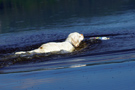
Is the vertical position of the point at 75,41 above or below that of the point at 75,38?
below

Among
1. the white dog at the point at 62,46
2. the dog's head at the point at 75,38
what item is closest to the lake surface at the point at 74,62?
the white dog at the point at 62,46

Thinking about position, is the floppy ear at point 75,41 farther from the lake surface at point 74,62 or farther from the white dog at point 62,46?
the lake surface at point 74,62

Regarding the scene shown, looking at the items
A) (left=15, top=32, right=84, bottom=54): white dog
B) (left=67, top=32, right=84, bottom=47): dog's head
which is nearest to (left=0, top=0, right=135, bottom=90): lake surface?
(left=15, top=32, right=84, bottom=54): white dog

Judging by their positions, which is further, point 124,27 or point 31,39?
point 124,27

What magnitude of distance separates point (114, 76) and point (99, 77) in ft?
1.79

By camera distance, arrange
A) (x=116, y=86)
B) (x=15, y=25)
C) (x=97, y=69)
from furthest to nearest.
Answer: (x=15, y=25), (x=97, y=69), (x=116, y=86)

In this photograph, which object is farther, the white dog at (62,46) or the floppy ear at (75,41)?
the floppy ear at (75,41)

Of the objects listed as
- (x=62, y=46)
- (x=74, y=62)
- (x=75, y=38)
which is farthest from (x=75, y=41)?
(x=74, y=62)

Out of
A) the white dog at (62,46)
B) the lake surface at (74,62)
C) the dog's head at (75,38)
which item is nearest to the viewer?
the lake surface at (74,62)

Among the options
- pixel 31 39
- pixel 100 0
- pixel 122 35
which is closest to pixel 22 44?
pixel 31 39

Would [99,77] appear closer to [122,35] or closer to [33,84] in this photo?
[33,84]

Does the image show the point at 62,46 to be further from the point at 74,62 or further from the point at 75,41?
the point at 74,62

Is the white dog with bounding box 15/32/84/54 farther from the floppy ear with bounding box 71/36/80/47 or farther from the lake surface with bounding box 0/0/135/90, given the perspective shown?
the lake surface with bounding box 0/0/135/90

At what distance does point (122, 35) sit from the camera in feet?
55.6
